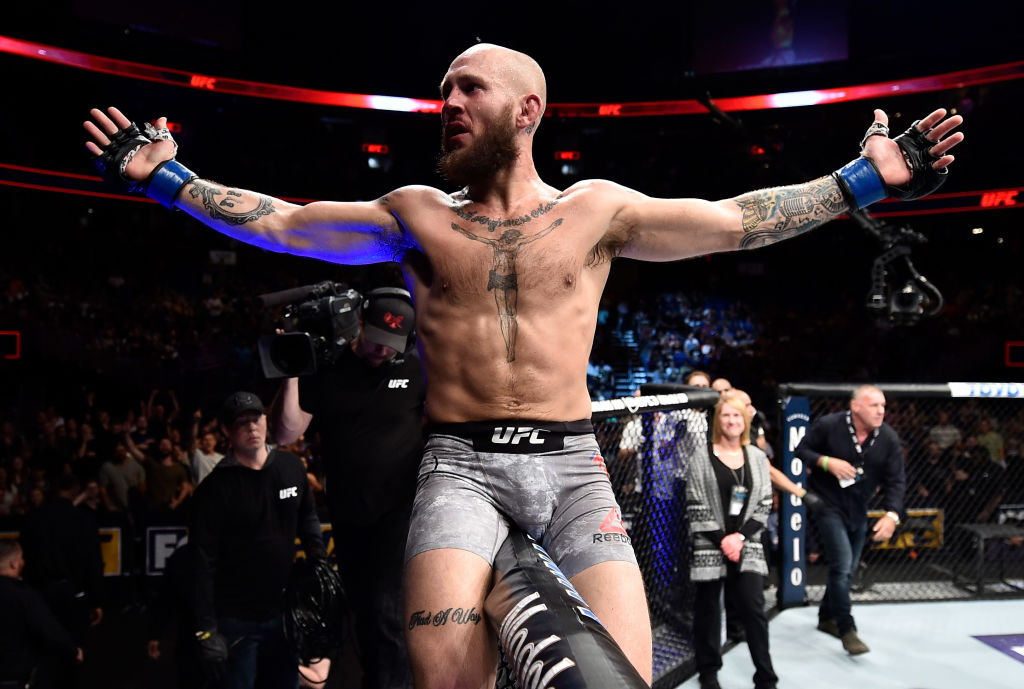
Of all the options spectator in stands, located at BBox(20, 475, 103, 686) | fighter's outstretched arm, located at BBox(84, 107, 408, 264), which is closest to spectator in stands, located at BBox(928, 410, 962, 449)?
spectator in stands, located at BBox(20, 475, 103, 686)

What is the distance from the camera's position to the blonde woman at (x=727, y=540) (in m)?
4.47

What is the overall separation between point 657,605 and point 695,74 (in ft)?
52.7

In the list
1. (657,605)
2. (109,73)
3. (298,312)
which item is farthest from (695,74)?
(298,312)

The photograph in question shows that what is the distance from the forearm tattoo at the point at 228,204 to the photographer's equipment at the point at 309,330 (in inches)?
27.6

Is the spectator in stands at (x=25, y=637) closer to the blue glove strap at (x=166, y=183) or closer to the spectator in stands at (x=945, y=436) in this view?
the blue glove strap at (x=166, y=183)

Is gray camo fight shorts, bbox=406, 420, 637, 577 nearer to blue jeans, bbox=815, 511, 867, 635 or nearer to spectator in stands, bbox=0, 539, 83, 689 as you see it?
spectator in stands, bbox=0, 539, 83, 689

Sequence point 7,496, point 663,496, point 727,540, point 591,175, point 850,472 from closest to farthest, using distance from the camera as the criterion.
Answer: point 727,540, point 663,496, point 850,472, point 7,496, point 591,175

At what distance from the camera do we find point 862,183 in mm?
2197

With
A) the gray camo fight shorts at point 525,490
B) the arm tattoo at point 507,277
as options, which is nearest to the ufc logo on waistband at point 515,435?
the gray camo fight shorts at point 525,490

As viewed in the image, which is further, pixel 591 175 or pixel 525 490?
pixel 591 175

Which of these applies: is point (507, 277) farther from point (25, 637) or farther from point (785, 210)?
point (25, 637)

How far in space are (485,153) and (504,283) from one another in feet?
1.13

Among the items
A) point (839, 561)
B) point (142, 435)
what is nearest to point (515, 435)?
point (839, 561)

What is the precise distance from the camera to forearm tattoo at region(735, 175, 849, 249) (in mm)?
2174
